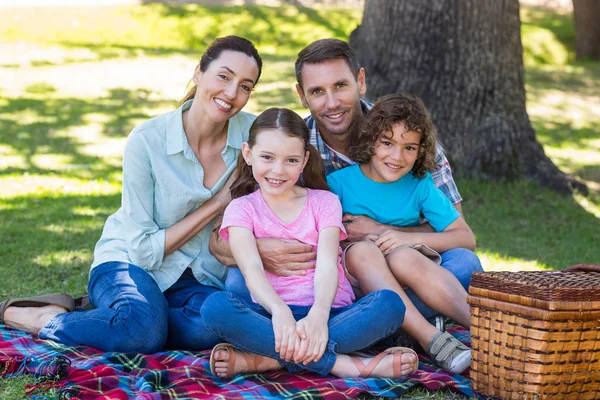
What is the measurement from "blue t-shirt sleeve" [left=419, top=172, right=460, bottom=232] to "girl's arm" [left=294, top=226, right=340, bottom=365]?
1.91 feet

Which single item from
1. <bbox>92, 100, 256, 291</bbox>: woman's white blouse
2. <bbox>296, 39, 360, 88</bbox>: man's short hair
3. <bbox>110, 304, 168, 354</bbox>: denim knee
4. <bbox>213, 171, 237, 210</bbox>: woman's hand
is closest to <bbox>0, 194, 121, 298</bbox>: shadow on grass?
<bbox>92, 100, 256, 291</bbox>: woman's white blouse

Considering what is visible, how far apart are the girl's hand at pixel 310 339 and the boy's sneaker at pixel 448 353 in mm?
580

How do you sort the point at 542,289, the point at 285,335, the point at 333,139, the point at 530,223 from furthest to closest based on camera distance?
the point at 530,223
the point at 333,139
the point at 285,335
the point at 542,289

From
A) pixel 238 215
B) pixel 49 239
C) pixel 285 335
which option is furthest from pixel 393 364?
pixel 49 239

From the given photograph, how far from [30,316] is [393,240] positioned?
6.04 ft

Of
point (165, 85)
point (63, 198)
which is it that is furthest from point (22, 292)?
point (165, 85)

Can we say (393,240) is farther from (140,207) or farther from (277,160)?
(140,207)

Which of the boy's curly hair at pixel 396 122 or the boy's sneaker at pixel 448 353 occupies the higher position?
the boy's curly hair at pixel 396 122

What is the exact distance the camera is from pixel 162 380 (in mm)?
3416

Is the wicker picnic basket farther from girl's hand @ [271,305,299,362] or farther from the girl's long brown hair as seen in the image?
the girl's long brown hair

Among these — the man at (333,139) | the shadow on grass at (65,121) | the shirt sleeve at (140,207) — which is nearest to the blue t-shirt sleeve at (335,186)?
the man at (333,139)

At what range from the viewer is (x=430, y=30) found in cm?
712

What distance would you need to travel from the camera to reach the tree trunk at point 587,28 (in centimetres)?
1454

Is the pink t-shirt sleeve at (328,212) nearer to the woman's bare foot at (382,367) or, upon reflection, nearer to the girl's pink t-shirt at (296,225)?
the girl's pink t-shirt at (296,225)
